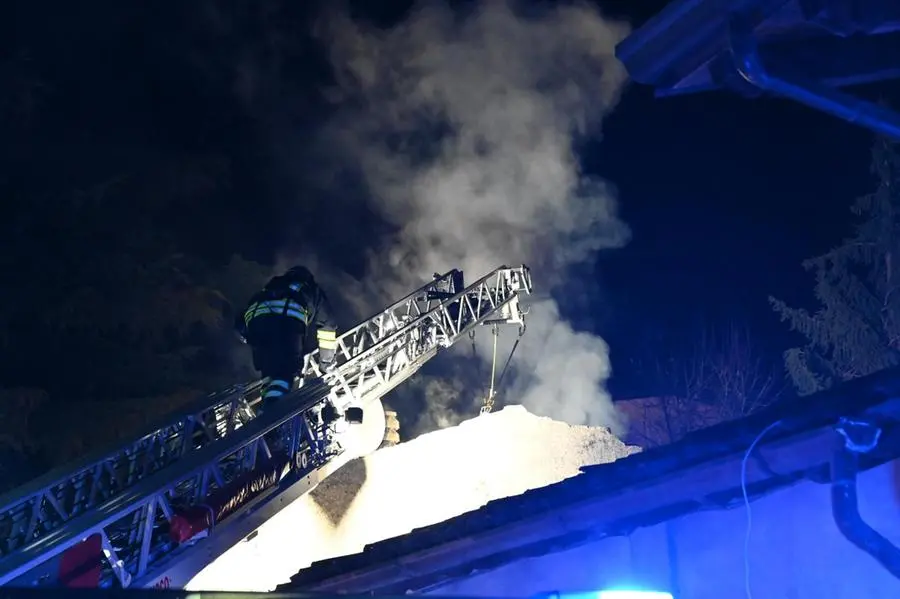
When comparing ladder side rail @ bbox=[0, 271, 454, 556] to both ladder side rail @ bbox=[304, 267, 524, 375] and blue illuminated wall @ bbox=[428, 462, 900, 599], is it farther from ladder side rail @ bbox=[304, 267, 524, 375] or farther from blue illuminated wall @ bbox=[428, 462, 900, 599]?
blue illuminated wall @ bbox=[428, 462, 900, 599]

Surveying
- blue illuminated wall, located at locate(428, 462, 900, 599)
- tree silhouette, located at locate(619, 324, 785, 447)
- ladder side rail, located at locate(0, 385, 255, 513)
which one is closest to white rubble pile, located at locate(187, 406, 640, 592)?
ladder side rail, located at locate(0, 385, 255, 513)

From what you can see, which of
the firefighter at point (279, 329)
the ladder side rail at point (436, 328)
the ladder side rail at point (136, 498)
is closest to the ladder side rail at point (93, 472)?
the ladder side rail at point (136, 498)

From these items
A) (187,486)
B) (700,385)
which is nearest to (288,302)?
(187,486)

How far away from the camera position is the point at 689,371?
22219 mm

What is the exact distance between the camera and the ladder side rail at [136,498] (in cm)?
356

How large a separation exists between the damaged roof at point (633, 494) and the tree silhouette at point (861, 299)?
1273 centimetres

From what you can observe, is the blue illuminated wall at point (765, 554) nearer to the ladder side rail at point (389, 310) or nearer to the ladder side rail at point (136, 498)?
the ladder side rail at point (136, 498)

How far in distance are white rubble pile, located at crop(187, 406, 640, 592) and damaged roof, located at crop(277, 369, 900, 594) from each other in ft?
24.0

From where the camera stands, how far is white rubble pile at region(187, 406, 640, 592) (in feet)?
35.8

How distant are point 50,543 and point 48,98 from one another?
8.44 m

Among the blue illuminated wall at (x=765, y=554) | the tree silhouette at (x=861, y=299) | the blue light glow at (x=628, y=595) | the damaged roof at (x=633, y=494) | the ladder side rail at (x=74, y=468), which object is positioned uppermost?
the tree silhouette at (x=861, y=299)

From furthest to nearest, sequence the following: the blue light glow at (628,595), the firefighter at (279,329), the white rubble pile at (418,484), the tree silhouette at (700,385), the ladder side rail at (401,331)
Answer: the tree silhouette at (700,385) < the white rubble pile at (418,484) < the ladder side rail at (401,331) < the firefighter at (279,329) < the blue light glow at (628,595)

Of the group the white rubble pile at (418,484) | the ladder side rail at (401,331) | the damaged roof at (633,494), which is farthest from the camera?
the white rubble pile at (418,484)

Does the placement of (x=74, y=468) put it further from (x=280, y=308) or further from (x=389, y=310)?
(x=389, y=310)
